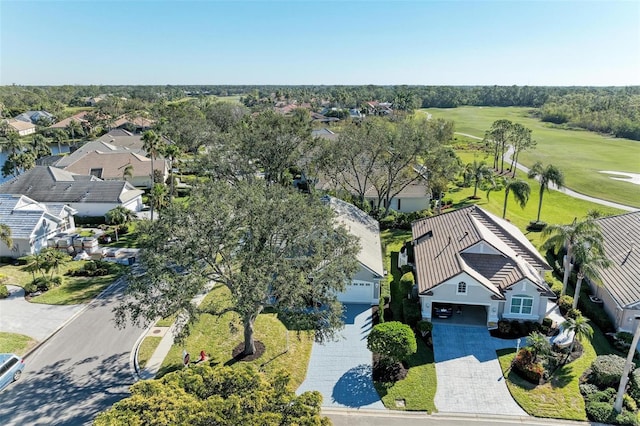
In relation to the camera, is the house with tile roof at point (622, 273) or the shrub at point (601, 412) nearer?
the shrub at point (601, 412)

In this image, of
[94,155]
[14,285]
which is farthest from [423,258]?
[94,155]

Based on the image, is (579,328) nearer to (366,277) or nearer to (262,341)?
(366,277)

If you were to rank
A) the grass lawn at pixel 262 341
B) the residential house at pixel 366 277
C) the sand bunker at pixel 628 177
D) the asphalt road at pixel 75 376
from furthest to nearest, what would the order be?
the sand bunker at pixel 628 177
the residential house at pixel 366 277
the grass lawn at pixel 262 341
the asphalt road at pixel 75 376

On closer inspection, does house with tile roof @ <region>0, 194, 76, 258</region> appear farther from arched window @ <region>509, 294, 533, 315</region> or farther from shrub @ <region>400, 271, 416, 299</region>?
arched window @ <region>509, 294, 533, 315</region>

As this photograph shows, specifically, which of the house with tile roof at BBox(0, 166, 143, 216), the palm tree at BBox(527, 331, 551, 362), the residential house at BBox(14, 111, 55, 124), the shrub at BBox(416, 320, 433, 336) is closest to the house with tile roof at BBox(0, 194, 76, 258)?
the house with tile roof at BBox(0, 166, 143, 216)

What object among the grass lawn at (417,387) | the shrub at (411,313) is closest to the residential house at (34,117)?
the shrub at (411,313)

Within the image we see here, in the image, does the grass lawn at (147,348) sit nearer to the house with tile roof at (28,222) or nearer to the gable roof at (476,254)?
the gable roof at (476,254)

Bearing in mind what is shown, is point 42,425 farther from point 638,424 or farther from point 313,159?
point 313,159
